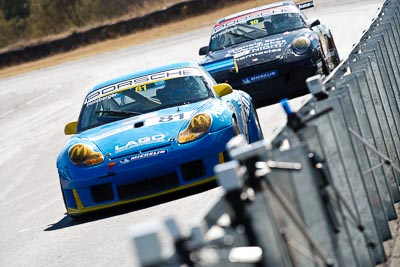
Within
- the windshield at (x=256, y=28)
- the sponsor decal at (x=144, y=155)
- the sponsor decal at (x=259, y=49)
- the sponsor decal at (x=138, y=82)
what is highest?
the sponsor decal at (x=138, y=82)

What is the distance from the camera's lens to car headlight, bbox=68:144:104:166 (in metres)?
9.37

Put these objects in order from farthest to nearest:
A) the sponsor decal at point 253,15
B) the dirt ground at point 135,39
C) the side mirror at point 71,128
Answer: the dirt ground at point 135,39 → the sponsor decal at point 253,15 → the side mirror at point 71,128

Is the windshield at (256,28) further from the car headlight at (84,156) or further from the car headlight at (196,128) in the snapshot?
the car headlight at (84,156)

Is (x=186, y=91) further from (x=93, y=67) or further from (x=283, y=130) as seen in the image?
(x=93, y=67)

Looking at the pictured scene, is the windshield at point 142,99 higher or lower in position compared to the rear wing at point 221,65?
higher

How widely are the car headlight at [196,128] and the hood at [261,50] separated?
538 cm

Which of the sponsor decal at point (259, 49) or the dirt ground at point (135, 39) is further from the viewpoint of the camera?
the dirt ground at point (135, 39)

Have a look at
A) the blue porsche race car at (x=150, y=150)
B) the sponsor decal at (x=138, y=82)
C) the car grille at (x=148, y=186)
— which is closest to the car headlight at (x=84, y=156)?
the blue porsche race car at (x=150, y=150)

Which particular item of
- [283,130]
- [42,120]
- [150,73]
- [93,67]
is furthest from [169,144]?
[93,67]

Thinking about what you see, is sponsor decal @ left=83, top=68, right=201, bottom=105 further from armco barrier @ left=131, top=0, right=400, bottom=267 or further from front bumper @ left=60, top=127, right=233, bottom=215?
armco barrier @ left=131, top=0, right=400, bottom=267

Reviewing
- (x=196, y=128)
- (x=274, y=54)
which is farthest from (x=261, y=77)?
(x=196, y=128)

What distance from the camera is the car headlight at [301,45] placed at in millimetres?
14625

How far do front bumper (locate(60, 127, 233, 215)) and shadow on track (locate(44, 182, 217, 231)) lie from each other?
0.09 m

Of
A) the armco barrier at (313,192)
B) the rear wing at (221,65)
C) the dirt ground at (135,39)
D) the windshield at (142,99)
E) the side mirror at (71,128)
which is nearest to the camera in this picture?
the armco barrier at (313,192)
